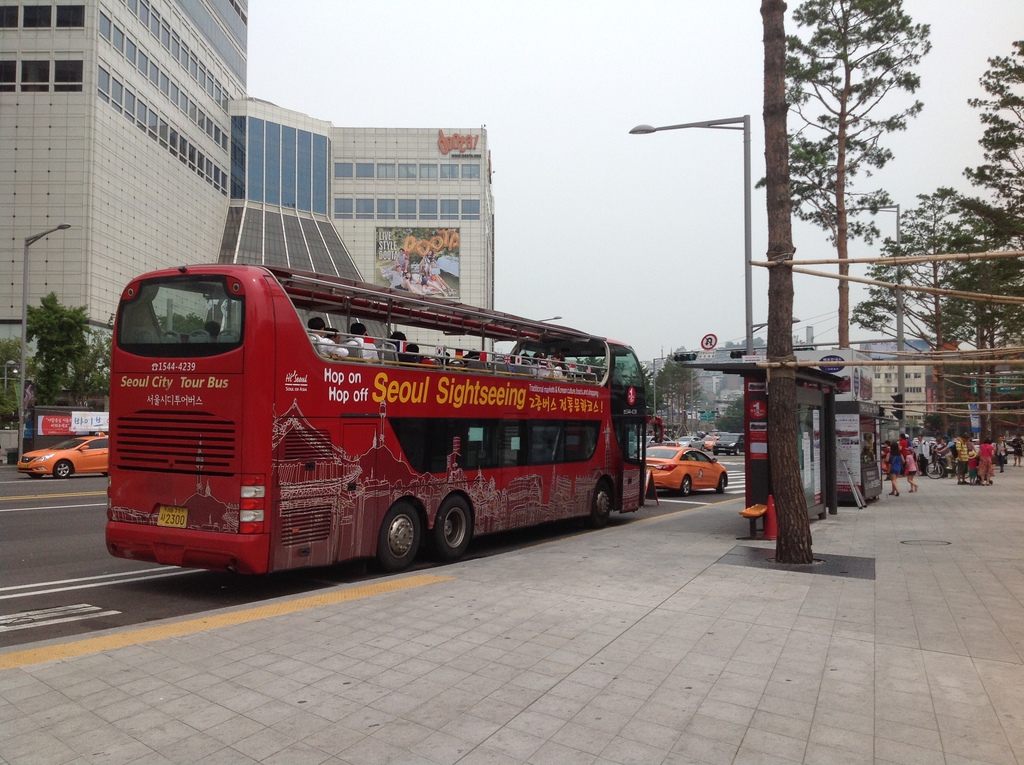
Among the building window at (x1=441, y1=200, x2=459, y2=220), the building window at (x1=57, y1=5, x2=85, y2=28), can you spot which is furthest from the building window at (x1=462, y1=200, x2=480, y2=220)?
the building window at (x1=57, y1=5, x2=85, y2=28)

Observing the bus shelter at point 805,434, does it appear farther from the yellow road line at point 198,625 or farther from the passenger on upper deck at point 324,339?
the passenger on upper deck at point 324,339

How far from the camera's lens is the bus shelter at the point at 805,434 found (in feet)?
43.4

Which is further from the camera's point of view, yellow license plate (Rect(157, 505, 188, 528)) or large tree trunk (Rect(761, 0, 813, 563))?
large tree trunk (Rect(761, 0, 813, 563))

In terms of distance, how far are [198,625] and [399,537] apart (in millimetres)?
3495

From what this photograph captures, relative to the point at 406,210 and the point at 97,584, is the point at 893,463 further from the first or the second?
the point at 406,210

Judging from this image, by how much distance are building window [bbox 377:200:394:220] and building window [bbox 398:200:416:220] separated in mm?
844

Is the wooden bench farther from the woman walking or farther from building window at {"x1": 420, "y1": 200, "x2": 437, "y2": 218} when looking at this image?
building window at {"x1": 420, "y1": 200, "x2": 437, "y2": 218}

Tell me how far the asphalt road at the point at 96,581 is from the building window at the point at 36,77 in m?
47.2

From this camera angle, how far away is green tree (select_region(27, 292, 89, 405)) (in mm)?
38156

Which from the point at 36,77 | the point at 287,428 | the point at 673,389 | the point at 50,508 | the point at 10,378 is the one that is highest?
the point at 36,77

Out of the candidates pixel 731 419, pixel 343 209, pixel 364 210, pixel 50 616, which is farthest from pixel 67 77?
pixel 731 419

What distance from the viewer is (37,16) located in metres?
50.5

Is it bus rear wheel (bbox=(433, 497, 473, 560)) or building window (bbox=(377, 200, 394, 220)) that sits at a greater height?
building window (bbox=(377, 200, 394, 220))

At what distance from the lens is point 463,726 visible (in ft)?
14.9
